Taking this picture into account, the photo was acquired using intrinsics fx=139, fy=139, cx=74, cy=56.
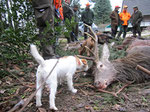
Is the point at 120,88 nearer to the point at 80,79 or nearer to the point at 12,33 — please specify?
the point at 80,79

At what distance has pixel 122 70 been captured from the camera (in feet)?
11.9

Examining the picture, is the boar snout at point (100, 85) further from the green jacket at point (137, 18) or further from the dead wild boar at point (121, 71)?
the green jacket at point (137, 18)

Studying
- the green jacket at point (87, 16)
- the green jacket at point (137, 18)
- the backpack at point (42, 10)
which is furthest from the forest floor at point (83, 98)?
the green jacket at point (137, 18)

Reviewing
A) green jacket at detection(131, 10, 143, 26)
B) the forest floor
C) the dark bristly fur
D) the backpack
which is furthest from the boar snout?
green jacket at detection(131, 10, 143, 26)

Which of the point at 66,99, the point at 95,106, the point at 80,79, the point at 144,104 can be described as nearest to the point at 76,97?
the point at 66,99

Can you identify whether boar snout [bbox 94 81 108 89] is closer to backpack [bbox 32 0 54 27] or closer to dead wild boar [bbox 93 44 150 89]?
dead wild boar [bbox 93 44 150 89]

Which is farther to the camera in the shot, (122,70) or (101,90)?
(122,70)

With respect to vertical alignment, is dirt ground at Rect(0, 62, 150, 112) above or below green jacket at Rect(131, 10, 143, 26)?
below

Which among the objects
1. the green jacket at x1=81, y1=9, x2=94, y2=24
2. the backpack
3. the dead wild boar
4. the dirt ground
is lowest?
the dirt ground

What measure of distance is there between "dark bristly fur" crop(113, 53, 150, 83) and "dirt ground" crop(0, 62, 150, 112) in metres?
0.21

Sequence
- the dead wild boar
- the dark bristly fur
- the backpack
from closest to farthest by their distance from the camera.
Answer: the dead wild boar, the dark bristly fur, the backpack

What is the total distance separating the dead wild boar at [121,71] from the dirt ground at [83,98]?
0.18m

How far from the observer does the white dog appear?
234cm

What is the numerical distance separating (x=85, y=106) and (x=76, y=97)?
391 mm
